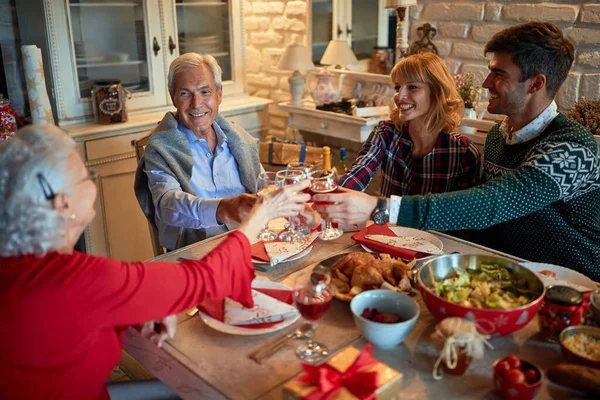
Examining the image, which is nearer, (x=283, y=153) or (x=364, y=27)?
(x=283, y=153)

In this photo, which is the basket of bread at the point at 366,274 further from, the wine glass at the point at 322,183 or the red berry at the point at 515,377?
the red berry at the point at 515,377

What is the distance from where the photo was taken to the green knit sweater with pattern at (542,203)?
1.70m

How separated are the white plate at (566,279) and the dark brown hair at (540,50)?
666 millimetres

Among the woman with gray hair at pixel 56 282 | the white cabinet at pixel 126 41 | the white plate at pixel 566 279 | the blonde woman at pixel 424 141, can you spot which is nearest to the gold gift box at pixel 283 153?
the white cabinet at pixel 126 41

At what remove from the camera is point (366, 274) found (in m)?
1.46

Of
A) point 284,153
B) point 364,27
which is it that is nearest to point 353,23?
point 364,27

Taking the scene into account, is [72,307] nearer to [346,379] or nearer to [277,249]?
[346,379]

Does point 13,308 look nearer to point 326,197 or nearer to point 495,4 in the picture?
point 326,197

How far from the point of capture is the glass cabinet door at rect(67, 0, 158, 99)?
3238 mm

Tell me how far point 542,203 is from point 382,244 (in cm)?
51

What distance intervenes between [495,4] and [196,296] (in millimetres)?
2530

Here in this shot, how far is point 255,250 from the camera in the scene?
173 centimetres

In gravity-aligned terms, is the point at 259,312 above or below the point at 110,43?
below

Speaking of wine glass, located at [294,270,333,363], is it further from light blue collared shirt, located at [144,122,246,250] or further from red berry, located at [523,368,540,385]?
light blue collared shirt, located at [144,122,246,250]
